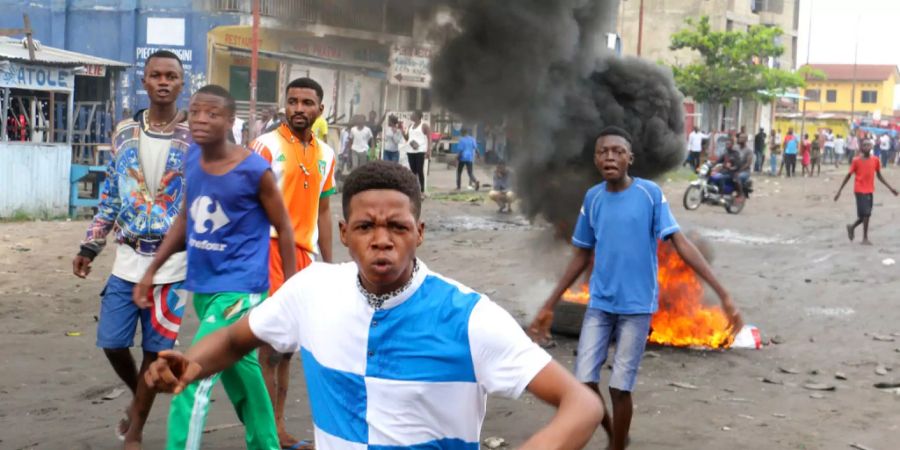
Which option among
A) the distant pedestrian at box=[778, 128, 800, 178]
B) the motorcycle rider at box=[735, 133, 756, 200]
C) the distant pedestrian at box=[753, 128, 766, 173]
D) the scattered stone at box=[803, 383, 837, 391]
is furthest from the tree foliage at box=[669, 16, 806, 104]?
the scattered stone at box=[803, 383, 837, 391]

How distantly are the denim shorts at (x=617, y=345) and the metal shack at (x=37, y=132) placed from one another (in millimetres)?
11536

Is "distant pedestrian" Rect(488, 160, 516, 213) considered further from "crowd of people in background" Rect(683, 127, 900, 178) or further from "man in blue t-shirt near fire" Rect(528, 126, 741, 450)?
"man in blue t-shirt near fire" Rect(528, 126, 741, 450)

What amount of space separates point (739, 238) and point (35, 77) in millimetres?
10484

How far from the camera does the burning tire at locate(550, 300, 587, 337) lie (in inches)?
336

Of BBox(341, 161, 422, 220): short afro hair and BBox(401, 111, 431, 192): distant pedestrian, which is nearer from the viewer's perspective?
BBox(341, 161, 422, 220): short afro hair

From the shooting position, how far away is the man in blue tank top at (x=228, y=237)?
14.5 feet

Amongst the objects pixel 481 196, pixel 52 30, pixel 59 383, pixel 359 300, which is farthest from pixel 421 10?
pixel 52 30

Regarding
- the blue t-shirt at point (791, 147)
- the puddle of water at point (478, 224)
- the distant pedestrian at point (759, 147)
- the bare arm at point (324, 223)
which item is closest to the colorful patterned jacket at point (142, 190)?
the bare arm at point (324, 223)

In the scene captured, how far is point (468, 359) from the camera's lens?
236 cm

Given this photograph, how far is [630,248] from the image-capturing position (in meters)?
5.29

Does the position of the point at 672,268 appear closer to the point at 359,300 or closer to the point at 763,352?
the point at 763,352

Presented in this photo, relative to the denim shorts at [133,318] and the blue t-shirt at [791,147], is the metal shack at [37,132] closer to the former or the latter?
the denim shorts at [133,318]

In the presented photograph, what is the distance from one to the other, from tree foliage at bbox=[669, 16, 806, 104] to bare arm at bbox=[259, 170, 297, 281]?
119ft

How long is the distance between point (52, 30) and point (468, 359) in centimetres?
2613
